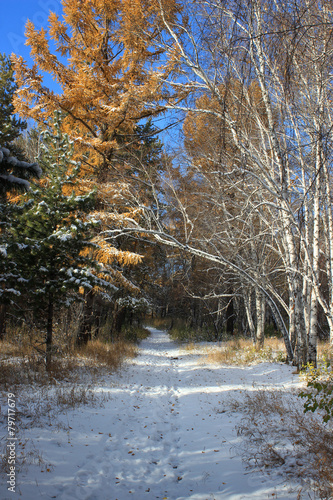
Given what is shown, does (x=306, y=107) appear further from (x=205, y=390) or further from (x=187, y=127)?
(x=205, y=390)

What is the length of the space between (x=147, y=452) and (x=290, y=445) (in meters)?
1.86

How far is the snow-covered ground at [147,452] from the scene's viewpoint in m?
2.87

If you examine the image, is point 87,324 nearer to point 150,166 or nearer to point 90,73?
point 150,166

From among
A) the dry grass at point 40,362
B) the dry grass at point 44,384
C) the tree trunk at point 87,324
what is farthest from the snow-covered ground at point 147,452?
the tree trunk at point 87,324

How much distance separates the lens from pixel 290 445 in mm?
3447

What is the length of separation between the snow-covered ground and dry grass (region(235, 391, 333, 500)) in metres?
0.14

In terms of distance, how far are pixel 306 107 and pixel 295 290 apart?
416 cm

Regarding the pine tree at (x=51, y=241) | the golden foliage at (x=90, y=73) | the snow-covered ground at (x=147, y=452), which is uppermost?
the golden foliage at (x=90, y=73)

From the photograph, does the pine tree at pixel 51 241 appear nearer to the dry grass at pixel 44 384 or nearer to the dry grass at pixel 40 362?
the dry grass at pixel 40 362

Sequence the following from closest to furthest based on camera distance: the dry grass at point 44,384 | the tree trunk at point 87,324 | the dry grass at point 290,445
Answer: the dry grass at point 290,445
the dry grass at point 44,384
the tree trunk at point 87,324

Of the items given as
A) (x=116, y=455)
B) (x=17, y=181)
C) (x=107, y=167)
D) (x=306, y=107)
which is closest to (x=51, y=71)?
(x=107, y=167)

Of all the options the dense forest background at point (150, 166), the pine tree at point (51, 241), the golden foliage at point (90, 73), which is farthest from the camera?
the golden foliage at point (90, 73)

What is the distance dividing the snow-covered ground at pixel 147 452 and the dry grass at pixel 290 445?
0.14 metres

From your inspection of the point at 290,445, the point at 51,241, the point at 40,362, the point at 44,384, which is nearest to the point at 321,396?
the point at 290,445
